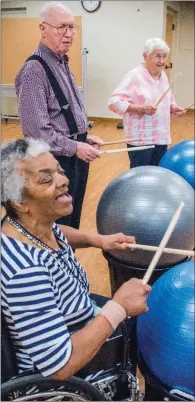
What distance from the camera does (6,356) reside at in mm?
1080

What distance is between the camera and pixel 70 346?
103cm

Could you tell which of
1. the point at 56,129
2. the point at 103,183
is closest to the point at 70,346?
the point at 56,129

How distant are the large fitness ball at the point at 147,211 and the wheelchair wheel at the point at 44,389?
777 mm

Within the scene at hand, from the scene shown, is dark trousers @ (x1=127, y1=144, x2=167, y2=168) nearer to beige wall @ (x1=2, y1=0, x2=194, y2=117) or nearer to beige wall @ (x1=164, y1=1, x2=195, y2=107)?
beige wall @ (x1=2, y1=0, x2=194, y2=117)

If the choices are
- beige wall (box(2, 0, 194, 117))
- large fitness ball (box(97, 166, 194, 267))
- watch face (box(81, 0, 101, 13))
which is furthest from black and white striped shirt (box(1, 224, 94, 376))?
watch face (box(81, 0, 101, 13))

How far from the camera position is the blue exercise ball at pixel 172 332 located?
1258 millimetres

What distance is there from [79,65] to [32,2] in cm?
143

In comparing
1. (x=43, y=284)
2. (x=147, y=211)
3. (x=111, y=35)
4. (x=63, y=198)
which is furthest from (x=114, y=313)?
(x=111, y=35)

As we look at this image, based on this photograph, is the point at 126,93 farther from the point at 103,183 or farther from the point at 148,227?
the point at 103,183

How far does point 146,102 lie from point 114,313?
1.85 meters

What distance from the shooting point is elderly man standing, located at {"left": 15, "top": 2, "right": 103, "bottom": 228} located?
6.36ft

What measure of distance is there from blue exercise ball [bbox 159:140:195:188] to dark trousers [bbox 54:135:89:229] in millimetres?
659

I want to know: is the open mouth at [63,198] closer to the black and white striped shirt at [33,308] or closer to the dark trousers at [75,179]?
the black and white striped shirt at [33,308]

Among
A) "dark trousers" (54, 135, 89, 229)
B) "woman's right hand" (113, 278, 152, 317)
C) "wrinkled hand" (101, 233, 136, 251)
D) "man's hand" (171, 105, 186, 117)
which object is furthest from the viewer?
"man's hand" (171, 105, 186, 117)
